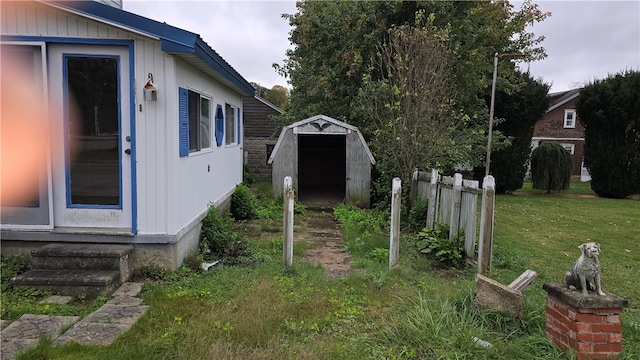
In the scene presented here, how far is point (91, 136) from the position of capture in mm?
4629

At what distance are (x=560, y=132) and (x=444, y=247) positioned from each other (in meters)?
24.4

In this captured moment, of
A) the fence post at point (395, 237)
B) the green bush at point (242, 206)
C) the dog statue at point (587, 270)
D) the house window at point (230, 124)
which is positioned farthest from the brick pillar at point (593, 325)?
the house window at point (230, 124)

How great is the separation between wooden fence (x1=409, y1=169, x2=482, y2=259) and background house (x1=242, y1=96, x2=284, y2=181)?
10942mm

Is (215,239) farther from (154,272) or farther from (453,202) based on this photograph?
(453,202)

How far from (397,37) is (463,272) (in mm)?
5191

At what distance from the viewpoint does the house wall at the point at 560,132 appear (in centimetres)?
2539

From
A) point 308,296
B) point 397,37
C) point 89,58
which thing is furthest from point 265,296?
point 397,37

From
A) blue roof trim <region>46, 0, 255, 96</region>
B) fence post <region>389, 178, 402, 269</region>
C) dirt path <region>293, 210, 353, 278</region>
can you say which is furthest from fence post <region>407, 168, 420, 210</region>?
blue roof trim <region>46, 0, 255, 96</region>

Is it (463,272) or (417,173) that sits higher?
(417,173)

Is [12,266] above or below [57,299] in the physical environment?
above

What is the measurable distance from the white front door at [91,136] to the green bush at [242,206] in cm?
431

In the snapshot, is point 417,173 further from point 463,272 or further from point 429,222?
point 463,272

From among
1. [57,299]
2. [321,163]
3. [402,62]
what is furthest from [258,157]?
[57,299]

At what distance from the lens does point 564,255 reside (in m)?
6.54
